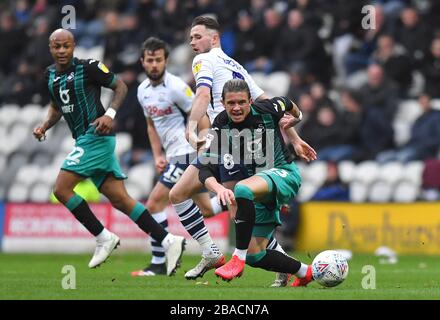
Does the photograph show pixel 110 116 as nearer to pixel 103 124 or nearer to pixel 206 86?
pixel 103 124

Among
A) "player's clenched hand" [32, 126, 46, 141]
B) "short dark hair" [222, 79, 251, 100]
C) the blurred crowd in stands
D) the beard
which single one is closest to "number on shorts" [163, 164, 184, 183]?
the beard

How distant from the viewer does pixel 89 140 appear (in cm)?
1148

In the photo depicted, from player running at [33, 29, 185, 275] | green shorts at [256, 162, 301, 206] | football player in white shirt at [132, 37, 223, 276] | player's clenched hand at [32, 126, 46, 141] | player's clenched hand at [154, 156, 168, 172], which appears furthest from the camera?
player's clenched hand at [154, 156, 168, 172]

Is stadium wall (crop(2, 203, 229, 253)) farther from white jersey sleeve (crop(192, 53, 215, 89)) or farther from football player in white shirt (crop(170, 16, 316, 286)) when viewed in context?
white jersey sleeve (crop(192, 53, 215, 89))

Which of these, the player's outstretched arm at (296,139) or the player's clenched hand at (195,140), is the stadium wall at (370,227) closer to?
the player's outstretched arm at (296,139)

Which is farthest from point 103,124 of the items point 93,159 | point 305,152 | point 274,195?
point 274,195

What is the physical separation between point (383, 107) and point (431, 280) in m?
7.97

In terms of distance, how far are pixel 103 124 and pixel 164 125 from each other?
104 cm

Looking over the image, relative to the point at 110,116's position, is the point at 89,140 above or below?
below

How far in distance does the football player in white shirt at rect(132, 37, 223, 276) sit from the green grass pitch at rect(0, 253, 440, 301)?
2.33 ft

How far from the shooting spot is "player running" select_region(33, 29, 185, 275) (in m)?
11.3

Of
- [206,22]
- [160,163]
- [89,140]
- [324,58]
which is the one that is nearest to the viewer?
[206,22]

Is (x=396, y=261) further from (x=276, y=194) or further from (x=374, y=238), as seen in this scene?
(x=276, y=194)

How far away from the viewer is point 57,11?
950 inches
